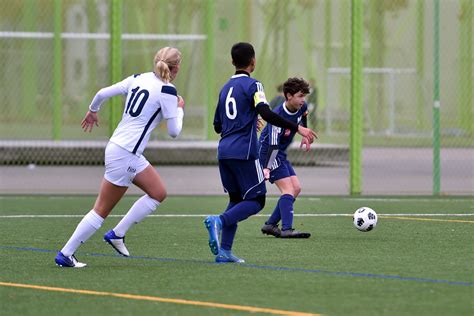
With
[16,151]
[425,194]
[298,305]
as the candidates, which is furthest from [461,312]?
[16,151]

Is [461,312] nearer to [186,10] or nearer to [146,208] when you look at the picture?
[146,208]

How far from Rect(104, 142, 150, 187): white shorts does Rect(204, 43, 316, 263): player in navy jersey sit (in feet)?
2.60

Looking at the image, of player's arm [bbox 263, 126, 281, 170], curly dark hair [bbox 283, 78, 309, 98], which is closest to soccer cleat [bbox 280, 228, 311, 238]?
player's arm [bbox 263, 126, 281, 170]

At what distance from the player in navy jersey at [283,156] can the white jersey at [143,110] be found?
8.77 ft

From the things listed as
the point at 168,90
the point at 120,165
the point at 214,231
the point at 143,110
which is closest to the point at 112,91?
the point at 143,110

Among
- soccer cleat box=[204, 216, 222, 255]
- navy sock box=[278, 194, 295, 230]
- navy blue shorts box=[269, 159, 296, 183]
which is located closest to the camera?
soccer cleat box=[204, 216, 222, 255]

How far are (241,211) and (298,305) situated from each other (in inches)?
101

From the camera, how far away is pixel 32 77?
3094cm

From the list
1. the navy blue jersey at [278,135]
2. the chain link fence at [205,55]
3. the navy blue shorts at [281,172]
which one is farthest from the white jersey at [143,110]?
the chain link fence at [205,55]

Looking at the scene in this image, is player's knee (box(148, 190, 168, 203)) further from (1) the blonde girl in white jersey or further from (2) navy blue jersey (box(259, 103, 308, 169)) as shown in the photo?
(2) navy blue jersey (box(259, 103, 308, 169))

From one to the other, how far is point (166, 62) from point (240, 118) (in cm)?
82

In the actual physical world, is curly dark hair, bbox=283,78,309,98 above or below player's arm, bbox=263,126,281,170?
above

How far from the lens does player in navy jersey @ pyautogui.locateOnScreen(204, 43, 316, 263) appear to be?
10.8 m

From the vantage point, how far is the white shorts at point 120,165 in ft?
34.3
